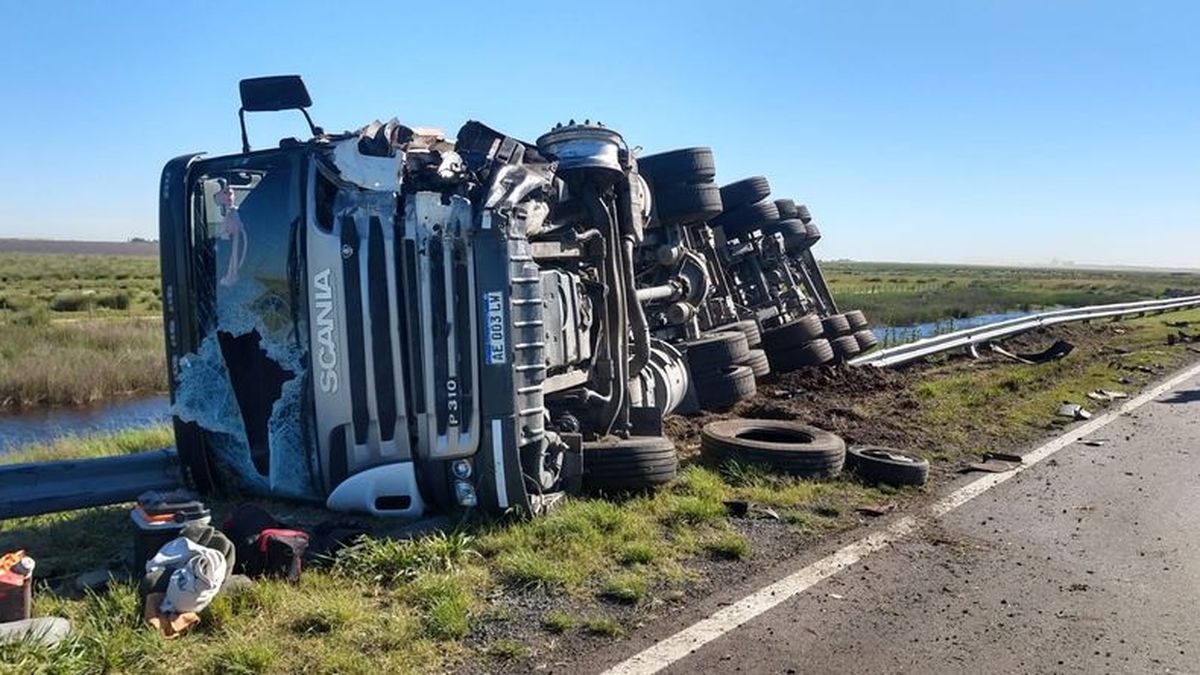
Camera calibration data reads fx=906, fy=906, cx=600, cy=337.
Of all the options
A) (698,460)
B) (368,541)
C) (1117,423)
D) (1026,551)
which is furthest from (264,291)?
(1117,423)

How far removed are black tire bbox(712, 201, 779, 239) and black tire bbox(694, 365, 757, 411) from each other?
3386 millimetres

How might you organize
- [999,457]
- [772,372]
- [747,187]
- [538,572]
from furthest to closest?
[747,187] < [772,372] < [999,457] < [538,572]

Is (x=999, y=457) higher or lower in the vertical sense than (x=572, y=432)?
lower

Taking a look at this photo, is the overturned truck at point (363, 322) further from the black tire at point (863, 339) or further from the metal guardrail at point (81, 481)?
the black tire at point (863, 339)

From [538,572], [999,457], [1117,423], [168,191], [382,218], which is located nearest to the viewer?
[538,572]

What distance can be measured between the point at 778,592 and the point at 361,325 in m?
2.31

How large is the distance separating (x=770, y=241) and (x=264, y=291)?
8111 mm

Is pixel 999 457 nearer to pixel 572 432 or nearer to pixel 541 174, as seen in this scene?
pixel 572 432

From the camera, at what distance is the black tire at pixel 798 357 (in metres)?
10.3

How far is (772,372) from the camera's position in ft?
34.2

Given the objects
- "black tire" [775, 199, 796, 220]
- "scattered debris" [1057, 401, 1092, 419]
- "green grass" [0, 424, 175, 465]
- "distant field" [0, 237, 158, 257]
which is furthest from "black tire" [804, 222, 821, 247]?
"distant field" [0, 237, 158, 257]

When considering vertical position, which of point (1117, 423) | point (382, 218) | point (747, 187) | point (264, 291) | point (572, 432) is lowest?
point (1117, 423)

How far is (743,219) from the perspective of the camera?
1115 cm

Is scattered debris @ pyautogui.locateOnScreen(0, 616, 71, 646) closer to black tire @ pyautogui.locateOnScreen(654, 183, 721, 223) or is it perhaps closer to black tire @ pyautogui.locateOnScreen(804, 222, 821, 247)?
black tire @ pyautogui.locateOnScreen(654, 183, 721, 223)
